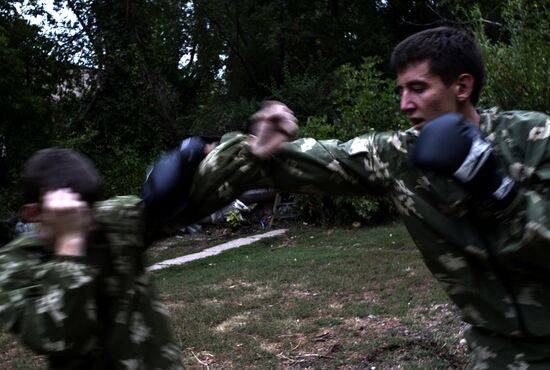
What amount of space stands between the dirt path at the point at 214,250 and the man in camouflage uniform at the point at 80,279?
26.8 feet

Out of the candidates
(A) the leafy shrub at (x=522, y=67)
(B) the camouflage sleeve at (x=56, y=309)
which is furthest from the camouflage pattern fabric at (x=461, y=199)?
(A) the leafy shrub at (x=522, y=67)

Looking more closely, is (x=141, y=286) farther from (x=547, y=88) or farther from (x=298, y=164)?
(x=547, y=88)

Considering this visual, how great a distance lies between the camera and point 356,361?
16.6ft

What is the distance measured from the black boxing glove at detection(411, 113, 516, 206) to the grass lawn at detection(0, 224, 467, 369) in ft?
11.0

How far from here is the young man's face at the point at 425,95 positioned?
1.93 metres

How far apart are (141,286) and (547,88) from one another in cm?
602

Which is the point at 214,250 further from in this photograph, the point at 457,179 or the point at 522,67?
the point at 457,179

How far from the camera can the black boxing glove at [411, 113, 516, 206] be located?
1.63 metres

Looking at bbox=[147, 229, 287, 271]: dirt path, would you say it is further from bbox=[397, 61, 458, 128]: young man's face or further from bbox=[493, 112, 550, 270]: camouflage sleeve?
bbox=[493, 112, 550, 270]: camouflage sleeve

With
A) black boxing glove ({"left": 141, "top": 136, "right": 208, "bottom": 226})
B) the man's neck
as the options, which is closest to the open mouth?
the man's neck

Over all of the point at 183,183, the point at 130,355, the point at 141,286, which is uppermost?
the point at 183,183

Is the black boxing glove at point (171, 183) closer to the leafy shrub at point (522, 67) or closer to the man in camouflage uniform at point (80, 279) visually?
the man in camouflage uniform at point (80, 279)

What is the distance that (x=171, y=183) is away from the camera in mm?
1825

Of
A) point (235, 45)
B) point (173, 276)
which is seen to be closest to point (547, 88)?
point (173, 276)
